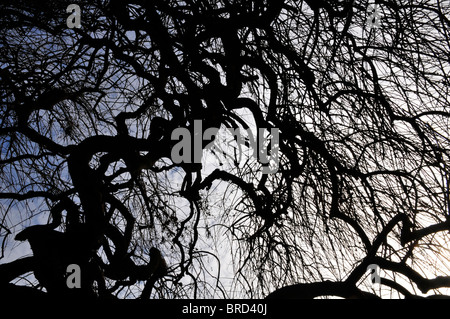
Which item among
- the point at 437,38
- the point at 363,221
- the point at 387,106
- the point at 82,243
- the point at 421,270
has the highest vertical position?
the point at 437,38

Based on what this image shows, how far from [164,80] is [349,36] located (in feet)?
4.01

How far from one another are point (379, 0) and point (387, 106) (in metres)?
0.64

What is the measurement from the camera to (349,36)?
222 cm

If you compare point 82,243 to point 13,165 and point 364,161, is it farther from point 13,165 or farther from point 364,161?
point 364,161

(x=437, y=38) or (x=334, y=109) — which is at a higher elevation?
(x=437, y=38)

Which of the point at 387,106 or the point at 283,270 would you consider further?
the point at 283,270

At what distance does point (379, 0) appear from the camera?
2145mm

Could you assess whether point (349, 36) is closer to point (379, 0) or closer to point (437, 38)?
point (379, 0)

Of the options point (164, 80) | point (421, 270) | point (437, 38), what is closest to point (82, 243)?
point (164, 80)

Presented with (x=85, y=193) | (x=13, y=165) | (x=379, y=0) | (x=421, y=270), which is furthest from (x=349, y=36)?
(x=13, y=165)

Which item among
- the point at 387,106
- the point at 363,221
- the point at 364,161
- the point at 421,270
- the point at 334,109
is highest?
the point at 334,109
